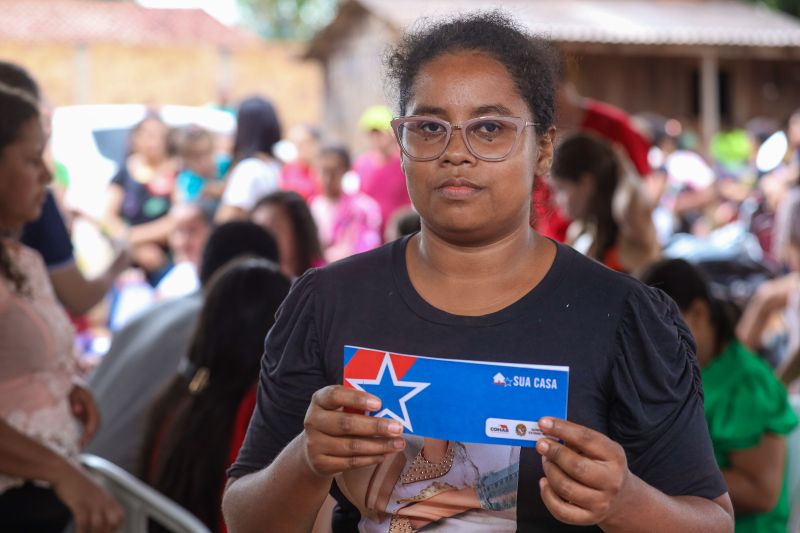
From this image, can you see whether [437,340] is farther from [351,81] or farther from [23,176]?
[351,81]

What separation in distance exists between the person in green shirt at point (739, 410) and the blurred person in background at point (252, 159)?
11.5 ft

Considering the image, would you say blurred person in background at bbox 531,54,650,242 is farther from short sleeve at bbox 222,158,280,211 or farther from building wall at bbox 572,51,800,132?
building wall at bbox 572,51,800,132

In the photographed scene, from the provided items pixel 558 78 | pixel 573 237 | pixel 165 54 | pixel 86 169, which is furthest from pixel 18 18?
pixel 558 78

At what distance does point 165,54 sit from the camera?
27.0 m

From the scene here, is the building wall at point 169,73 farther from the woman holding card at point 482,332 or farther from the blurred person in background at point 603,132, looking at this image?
the woman holding card at point 482,332

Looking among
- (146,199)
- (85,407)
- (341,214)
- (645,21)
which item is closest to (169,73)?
(645,21)

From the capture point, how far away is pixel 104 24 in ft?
102

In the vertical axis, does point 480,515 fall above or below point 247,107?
below

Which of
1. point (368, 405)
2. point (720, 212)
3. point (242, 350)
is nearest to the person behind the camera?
point (368, 405)

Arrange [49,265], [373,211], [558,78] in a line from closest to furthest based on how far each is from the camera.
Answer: [558,78], [49,265], [373,211]

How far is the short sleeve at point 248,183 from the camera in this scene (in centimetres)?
667

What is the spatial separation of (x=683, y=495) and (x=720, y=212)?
31.8 feet

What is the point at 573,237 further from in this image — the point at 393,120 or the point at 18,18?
the point at 18,18

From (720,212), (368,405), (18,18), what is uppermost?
(18,18)
